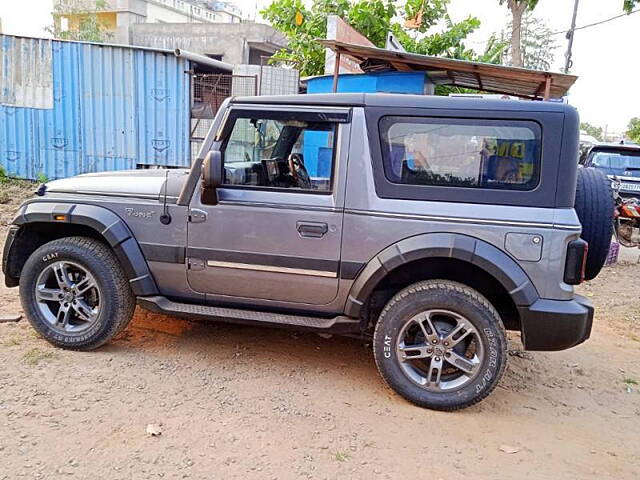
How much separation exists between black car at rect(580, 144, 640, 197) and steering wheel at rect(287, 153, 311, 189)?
8297 millimetres

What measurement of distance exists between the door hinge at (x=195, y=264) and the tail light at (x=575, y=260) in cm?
234

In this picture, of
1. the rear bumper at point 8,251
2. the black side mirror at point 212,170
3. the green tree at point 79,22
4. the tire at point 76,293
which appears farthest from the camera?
the green tree at point 79,22

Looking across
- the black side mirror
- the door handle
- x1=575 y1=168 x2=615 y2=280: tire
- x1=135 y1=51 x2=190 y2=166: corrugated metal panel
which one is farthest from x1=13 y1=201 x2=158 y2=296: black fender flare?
x1=135 y1=51 x2=190 y2=166: corrugated metal panel

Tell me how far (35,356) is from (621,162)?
10.5 metres

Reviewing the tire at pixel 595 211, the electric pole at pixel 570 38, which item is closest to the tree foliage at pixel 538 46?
the electric pole at pixel 570 38

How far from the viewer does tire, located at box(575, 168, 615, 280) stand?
11.0ft

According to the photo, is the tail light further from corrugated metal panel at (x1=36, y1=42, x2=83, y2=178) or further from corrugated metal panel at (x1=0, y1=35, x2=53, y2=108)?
corrugated metal panel at (x1=0, y1=35, x2=53, y2=108)

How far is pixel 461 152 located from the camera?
128 inches

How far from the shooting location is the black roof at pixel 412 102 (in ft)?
10.3

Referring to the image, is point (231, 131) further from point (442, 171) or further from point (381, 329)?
point (381, 329)

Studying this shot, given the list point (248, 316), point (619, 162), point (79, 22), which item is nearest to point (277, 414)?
point (248, 316)

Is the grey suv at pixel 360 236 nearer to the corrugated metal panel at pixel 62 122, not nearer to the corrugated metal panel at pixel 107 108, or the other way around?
the corrugated metal panel at pixel 107 108

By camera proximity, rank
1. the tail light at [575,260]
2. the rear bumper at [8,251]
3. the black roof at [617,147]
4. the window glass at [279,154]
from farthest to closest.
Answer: the black roof at [617,147], the rear bumper at [8,251], the window glass at [279,154], the tail light at [575,260]

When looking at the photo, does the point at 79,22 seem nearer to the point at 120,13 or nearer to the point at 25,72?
the point at 120,13
